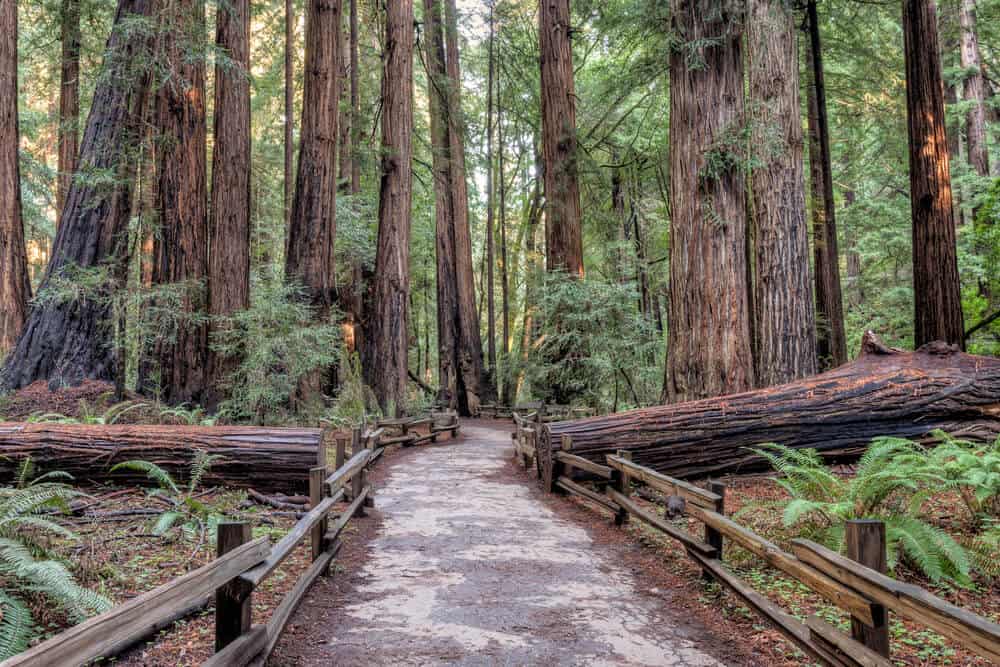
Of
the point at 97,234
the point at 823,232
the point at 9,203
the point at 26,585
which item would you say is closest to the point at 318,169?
the point at 97,234

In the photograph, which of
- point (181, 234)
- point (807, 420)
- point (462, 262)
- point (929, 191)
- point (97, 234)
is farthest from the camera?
point (462, 262)

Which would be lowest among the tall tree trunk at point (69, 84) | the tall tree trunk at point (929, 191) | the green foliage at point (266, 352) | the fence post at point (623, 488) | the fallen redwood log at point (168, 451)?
the fence post at point (623, 488)

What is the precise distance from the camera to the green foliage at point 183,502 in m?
5.53

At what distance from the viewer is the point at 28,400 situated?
369 inches

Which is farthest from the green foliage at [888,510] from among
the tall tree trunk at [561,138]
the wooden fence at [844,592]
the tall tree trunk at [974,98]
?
the tall tree trunk at [974,98]

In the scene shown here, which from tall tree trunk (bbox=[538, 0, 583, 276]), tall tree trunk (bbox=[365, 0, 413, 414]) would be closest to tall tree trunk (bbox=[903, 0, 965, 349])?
tall tree trunk (bbox=[538, 0, 583, 276])

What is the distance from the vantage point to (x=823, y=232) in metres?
14.3

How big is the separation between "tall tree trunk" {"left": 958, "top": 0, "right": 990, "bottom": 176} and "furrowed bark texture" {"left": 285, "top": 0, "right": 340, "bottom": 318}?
1711 cm

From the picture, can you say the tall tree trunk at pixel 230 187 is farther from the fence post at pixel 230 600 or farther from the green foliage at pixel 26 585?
the fence post at pixel 230 600

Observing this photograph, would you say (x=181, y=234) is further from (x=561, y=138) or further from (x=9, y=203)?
(x=561, y=138)

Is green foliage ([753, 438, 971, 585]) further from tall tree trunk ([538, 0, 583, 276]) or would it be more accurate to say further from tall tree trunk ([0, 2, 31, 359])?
tall tree trunk ([0, 2, 31, 359])

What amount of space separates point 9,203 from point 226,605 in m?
12.7

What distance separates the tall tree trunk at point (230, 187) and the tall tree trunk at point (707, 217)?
7.56 m

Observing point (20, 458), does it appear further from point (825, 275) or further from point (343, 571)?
point (825, 275)
